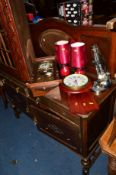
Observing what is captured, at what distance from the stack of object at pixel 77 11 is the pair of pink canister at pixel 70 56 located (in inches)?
7.4

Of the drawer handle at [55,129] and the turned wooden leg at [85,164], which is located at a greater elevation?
the drawer handle at [55,129]

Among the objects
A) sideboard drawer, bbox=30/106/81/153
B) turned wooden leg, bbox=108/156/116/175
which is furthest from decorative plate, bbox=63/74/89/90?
turned wooden leg, bbox=108/156/116/175

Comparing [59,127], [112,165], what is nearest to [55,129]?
[59,127]

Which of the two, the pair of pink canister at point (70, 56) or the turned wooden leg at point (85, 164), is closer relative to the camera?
the pair of pink canister at point (70, 56)

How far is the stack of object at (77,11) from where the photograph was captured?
52.3 inches

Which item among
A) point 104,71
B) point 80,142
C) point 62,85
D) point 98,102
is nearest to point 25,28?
point 62,85

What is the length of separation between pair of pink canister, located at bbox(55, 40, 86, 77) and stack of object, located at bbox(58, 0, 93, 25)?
0.19m

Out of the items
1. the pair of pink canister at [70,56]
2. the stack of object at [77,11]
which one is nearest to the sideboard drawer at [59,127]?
the pair of pink canister at [70,56]

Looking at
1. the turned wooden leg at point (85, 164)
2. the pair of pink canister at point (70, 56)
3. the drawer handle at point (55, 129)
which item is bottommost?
the turned wooden leg at point (85, 164)

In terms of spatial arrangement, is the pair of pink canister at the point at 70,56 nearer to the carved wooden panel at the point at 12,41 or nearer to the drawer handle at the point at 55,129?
the carved wooden panel at the point at 12,41

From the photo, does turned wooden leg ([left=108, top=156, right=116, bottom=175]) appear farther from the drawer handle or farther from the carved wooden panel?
the carved wooden panel

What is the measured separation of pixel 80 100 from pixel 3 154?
4.21 feet

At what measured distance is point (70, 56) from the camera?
1.46 meters

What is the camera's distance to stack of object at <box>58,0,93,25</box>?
133cm
